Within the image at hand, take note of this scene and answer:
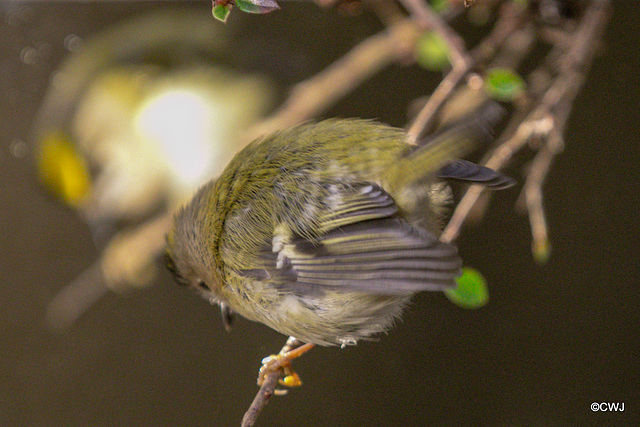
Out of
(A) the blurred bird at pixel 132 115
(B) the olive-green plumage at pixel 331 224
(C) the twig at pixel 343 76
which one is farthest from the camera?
(A) the blurred bird at pixel 132 115

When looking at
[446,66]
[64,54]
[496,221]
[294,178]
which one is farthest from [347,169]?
[64,54]

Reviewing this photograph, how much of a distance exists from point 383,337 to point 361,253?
23.2 inches

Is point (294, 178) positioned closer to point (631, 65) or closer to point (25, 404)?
point (631, 65)

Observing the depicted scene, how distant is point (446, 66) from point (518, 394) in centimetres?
66

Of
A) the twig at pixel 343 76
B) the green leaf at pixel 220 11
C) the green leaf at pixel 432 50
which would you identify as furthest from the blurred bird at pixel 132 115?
the green leaf at pixel 220 11

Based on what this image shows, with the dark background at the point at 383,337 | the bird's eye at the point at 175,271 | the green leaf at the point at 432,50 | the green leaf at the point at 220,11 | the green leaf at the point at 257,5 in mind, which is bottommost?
the dark background at the point at 383,337

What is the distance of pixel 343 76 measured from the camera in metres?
1.06

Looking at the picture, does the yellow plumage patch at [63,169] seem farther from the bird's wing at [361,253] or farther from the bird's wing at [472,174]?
the bird's wing at [472,174]

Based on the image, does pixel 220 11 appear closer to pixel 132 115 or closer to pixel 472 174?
pixel 472 174

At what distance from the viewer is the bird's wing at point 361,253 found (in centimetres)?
49

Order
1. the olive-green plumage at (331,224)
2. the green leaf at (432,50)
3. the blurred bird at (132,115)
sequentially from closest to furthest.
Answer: the olive-green plumage at (331,224) → the green leaf at (432,50) → the blurred bird at (132,115)

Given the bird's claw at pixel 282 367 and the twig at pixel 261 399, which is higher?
the twig at pixel 261 399

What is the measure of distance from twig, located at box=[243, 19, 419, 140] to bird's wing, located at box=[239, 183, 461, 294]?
423 millimetres

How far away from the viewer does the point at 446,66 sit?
101 centimetres
